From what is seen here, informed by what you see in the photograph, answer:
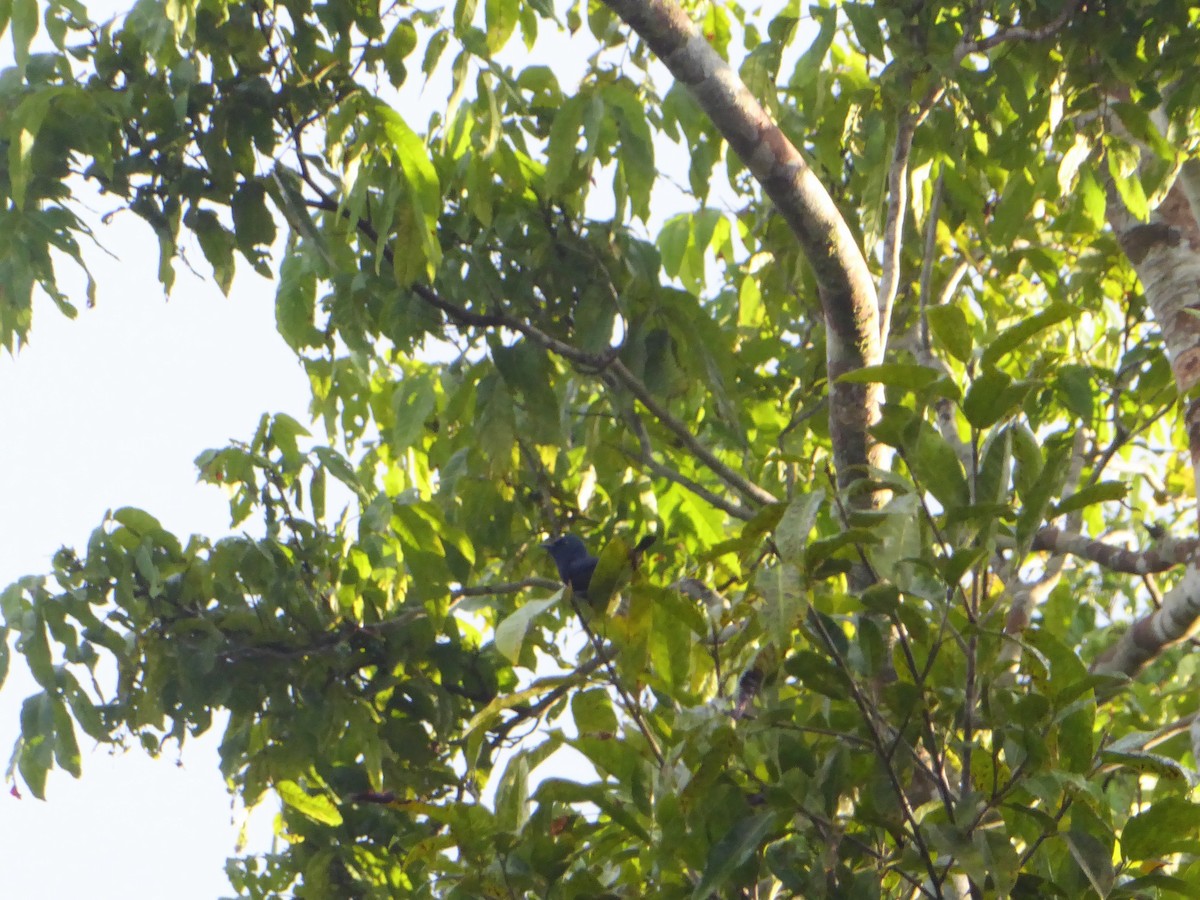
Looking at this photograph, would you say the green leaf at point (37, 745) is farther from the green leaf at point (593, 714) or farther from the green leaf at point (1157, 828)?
the green leaf at point (1157, 828)

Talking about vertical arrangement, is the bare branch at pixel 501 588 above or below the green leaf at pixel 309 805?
above

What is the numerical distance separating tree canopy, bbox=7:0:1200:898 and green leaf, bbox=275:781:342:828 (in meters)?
0.01

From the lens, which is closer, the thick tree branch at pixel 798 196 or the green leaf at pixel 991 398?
the green leaf at pixel 991 398

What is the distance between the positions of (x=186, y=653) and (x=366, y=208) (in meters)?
1.01

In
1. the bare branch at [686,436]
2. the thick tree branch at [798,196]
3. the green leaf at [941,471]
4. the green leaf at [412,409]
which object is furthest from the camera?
the green leaf at [412,409]

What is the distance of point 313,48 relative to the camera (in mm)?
2359

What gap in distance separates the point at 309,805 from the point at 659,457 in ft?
3.95

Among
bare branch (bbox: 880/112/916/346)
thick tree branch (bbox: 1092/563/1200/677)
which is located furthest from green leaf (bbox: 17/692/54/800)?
thick tree branch (bbox: 1092/563/1200/677)

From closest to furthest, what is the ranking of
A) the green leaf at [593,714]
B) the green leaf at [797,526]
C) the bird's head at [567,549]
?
the green leaf at [797,526], the green leaf at [593,714], the bird's head at [567,549]

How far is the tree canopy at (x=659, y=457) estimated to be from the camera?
1.35m

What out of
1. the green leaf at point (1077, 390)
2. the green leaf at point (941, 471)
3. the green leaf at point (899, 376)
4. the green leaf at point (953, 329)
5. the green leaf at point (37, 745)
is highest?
the green leaf at point (1077, 390)

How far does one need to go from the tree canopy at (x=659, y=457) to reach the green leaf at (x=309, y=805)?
0.03 ft

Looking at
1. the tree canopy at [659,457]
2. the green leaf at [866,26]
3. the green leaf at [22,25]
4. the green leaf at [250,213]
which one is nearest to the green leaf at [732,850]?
the tree canopy at [659,457]

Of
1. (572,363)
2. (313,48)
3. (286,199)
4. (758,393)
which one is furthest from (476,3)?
(758,393)
